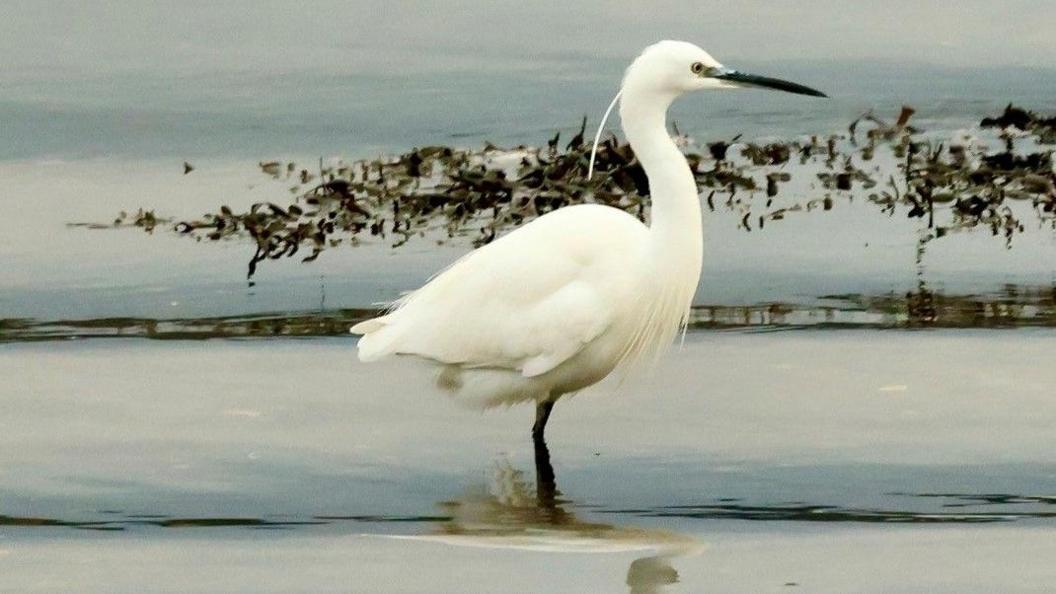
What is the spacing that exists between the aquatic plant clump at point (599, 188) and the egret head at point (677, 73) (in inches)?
123

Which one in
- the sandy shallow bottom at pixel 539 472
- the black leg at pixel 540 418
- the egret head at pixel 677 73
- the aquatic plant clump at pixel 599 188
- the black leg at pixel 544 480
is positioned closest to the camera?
the sandy shallow bottom at pixel 539 472

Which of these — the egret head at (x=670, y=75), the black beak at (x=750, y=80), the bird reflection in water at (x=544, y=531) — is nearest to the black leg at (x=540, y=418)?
the bird reflection in water at (x=544, y=531)

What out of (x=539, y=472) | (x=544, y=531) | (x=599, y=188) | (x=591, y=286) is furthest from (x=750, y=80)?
(x=599, y=188)

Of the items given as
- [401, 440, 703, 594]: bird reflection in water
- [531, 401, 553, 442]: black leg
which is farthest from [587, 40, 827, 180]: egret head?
[401, 440, 703, 594]: bird reflection in water

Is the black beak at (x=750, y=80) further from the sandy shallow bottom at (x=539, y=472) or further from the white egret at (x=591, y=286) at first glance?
the sandy shallow bottom at (x=539, y=472)

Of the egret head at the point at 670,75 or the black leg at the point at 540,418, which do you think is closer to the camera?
the black leg at the point at 540,418

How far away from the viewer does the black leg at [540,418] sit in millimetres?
6859

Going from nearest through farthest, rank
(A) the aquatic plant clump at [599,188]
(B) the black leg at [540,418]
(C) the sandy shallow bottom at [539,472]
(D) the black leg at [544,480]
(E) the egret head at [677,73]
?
(C) the sandy shallow bottom at [539,472]
(D) the black leg at [544,480]
(B) the black leg at [540,418]
(E) the egret head at [677,73]
(A) the aquatic plant clump at [599,188]

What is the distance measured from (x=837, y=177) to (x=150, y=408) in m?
5.17

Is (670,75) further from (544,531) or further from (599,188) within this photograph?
(599,188)

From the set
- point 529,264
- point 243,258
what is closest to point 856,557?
point 529,264

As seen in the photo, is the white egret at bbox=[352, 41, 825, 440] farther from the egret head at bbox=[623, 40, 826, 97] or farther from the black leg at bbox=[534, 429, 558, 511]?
the black leg at bbox=[534, 429, 558, 511]

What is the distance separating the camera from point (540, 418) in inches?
273

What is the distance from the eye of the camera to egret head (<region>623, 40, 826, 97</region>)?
6977 millimetres
